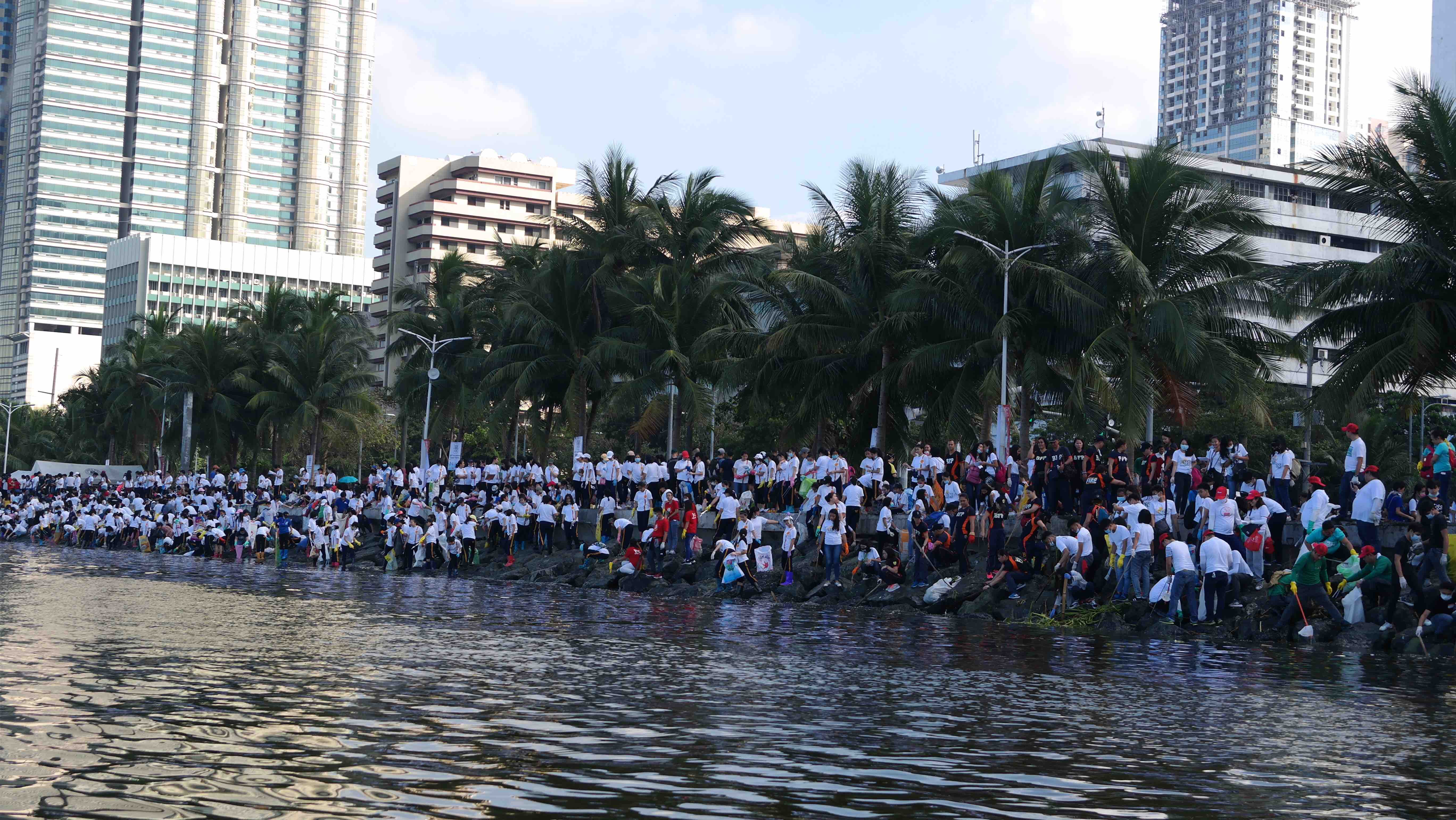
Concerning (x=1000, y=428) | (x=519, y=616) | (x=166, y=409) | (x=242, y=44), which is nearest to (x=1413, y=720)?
(x=519, y=616)

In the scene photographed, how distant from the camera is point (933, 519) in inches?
1109

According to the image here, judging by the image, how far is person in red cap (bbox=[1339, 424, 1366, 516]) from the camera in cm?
2411

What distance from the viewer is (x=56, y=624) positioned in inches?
727

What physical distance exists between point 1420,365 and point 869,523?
36.0ft

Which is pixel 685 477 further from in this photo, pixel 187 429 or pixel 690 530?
pixel 187 429

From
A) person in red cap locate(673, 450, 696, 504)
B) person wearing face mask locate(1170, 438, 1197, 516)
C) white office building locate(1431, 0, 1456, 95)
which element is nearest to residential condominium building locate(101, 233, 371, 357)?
→ white office building locate(1431, 0, 1456, 95)

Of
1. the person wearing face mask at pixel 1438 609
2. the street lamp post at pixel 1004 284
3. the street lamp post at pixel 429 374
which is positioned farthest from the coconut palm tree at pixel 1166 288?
the street lamp post at pixel 429 374

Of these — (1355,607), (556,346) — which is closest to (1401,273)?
(1355,607)

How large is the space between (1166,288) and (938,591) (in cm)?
1110

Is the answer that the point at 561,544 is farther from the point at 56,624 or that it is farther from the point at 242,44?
Result: the point at 242,44

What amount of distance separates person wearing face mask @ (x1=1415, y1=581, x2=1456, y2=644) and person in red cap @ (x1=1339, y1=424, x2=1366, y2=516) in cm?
401

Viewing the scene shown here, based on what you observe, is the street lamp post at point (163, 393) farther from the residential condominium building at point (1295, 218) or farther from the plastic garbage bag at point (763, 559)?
the residential condominium building at point (1295, 218)

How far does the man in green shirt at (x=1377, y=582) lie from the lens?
67.3ft

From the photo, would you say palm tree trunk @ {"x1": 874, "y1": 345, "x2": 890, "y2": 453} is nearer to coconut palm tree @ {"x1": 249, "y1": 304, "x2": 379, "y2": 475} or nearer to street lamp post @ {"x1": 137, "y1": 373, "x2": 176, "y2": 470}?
coconut palm tree @ {"x1": 249, "y1": 304, "x2": 379, "y2": 475}
